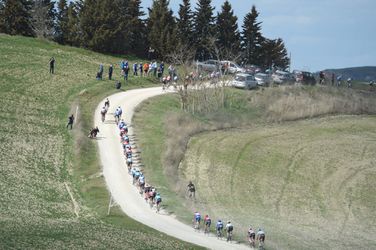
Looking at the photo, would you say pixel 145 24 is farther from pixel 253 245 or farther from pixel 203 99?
pixel 253 245

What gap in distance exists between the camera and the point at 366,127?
74.2m

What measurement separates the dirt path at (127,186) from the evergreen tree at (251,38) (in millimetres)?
36768

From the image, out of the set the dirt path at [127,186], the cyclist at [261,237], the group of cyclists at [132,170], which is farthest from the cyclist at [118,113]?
the cyclist at [261,237]

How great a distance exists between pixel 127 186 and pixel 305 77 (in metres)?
46.6

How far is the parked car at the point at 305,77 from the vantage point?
90312 mm

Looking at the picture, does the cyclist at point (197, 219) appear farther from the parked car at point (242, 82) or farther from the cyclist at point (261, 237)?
the parked car at point (242, 82)

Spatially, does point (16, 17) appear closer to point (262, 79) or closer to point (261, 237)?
point (262, 79)

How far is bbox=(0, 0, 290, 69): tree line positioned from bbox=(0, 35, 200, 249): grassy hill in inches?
160

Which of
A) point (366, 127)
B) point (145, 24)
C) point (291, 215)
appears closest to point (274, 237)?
point (291, 215)

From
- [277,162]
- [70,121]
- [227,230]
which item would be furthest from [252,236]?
[70,121]

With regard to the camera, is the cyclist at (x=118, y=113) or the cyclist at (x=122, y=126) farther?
the cyclist at (x=118, y=113)

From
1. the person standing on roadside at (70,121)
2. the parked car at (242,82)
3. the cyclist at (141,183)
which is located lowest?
the cyclist at (141,183)

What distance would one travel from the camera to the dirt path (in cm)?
4222

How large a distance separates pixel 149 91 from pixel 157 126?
12.5 meters
